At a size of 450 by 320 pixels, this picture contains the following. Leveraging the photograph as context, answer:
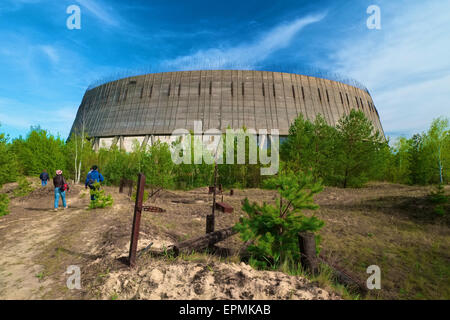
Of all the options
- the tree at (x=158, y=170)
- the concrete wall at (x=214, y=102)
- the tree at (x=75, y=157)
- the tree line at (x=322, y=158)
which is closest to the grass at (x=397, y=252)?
the tree at (x=158, y=170)

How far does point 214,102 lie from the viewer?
41.7m

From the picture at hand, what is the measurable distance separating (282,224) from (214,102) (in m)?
39.1

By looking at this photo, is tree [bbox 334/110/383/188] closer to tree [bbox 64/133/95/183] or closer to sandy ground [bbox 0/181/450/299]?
sandy ground [bbox 0/181/450/299]

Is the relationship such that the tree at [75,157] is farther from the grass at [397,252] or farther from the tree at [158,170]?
the grass at [397,252]

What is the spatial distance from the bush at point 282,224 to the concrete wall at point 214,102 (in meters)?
36.2

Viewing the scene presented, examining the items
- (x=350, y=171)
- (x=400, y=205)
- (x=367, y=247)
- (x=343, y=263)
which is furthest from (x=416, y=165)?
(x=343, y=263)

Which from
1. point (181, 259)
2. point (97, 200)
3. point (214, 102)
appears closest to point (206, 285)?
point (181, 259)

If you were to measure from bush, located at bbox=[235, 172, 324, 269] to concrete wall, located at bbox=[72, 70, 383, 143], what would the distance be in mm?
36217

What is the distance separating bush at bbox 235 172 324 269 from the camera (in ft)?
14.2

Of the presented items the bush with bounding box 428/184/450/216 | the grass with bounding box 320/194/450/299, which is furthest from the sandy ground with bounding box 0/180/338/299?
the bush with bounding box 428/184/450/216

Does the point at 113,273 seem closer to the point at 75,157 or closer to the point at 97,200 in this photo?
the point at 97,200
